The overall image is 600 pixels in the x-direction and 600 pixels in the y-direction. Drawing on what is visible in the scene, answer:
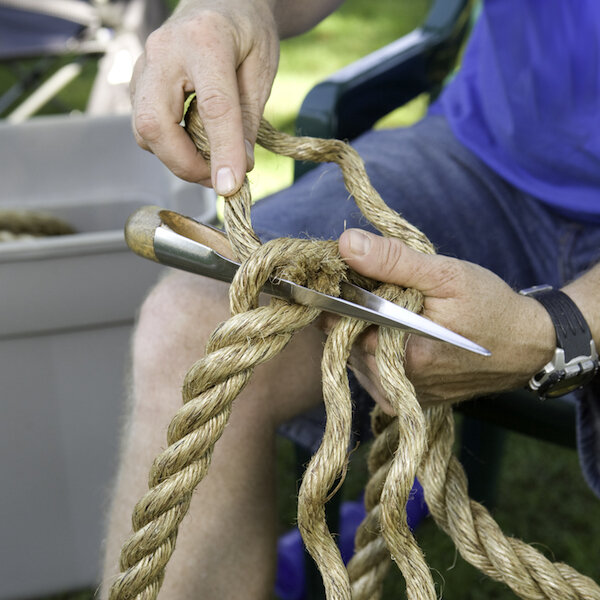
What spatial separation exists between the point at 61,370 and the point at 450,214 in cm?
51

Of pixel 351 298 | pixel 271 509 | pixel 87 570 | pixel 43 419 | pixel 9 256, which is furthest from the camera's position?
pixel 87 570

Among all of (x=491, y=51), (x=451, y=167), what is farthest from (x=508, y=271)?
(x=491, y=51)

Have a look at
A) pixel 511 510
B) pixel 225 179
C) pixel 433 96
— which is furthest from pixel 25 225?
pixel 511 510

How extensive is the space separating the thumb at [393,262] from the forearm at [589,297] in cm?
18

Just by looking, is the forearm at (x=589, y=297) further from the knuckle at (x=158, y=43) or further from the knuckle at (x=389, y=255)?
the knuckle at (x=158, y=43)

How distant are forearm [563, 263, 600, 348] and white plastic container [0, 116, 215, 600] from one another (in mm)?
483

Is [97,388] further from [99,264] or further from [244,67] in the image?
[244,67]

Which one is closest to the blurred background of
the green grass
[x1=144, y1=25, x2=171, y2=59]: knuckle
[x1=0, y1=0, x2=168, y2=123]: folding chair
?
the green grass

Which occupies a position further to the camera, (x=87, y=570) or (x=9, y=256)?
(x=87, y=570)

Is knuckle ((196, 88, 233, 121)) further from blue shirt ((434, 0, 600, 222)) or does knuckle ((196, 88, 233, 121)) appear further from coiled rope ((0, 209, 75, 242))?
coiled rope ((0, 209, 75, 242))

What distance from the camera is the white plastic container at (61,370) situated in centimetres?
91

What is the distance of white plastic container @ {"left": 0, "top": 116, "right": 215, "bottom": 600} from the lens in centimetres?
91

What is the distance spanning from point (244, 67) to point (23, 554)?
75 centimetres

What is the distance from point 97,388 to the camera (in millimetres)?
995
